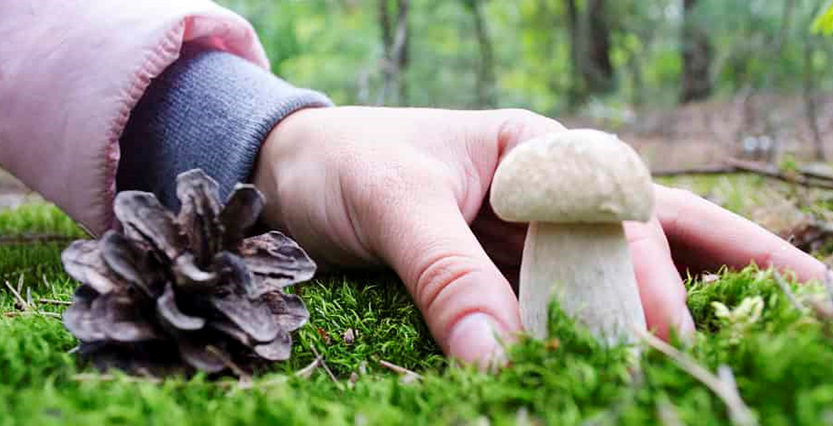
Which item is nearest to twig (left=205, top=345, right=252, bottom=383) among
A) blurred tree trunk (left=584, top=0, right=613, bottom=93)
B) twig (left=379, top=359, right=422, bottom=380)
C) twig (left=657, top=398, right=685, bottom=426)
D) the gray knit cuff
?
twig (left=379, top=359, right=422, bottom=380)

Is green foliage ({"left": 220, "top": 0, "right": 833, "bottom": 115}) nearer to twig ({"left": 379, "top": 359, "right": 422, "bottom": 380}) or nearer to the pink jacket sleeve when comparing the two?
twig ({"left": 379, "top": 359, "right": 422, "bottom": 380})

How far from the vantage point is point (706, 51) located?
10.6 meters

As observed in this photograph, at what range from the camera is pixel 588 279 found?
1302mm

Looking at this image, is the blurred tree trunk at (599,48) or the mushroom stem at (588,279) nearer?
the mushroom stem at (588,279)

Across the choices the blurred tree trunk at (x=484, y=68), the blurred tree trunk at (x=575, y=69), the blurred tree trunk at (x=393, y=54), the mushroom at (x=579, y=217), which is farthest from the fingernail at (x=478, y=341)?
the blurred tree trunk at (x=575, y=69)

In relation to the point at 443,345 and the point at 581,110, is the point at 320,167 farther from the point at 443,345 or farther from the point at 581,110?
the point at 581,110

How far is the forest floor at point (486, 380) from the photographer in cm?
93

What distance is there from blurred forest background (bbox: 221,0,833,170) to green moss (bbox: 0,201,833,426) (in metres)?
2.56

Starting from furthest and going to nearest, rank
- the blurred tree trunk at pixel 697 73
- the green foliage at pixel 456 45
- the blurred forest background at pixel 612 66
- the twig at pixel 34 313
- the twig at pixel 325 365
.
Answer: the blurred tree trunk at pixel 697 73 < the blurred forest background at pixel 612 66 < the green foliage at pixel 456 45 < the twig at pixel 34 313 < the twig at pixel 325 365

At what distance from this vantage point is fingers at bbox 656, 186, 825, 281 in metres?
1.65

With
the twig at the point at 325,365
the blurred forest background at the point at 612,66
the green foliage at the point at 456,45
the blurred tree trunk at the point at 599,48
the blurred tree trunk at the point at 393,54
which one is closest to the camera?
the twig at the point at 325,365

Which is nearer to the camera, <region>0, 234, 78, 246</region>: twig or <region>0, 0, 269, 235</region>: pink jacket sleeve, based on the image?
<region>0, 0, 269, 235</region>: pink jacket sleeve

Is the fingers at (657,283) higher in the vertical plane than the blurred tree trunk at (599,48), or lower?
higher

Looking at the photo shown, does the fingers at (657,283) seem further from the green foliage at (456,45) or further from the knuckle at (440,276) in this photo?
the green foliage at (456,45)
